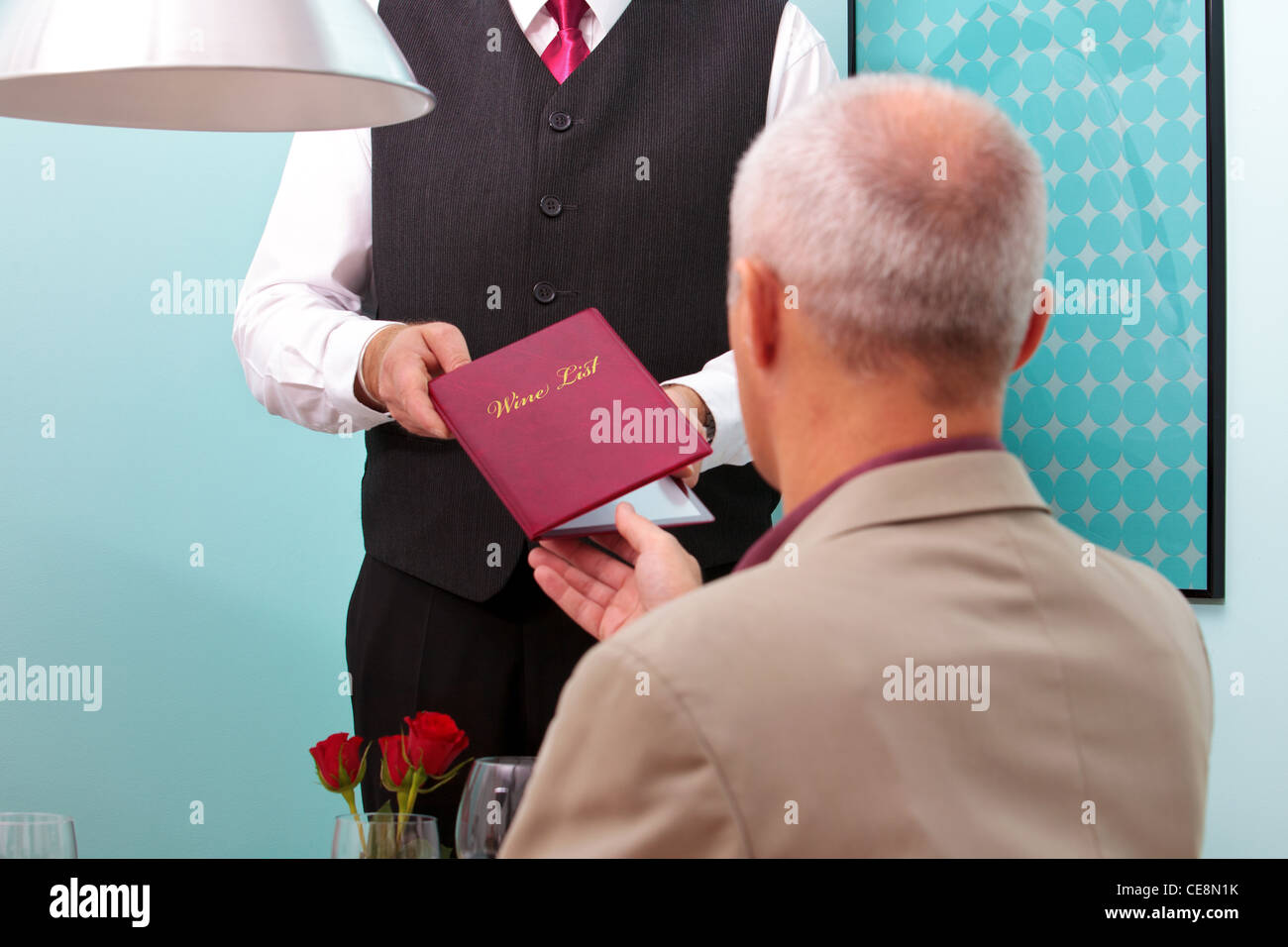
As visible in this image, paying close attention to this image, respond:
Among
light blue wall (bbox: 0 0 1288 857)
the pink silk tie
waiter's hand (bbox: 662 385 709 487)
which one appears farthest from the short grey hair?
light blue wall (bbox: 0 0 1288 857)

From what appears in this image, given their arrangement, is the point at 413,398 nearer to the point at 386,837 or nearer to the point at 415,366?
the point at 415,366

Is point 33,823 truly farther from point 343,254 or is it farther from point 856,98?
point 343,254

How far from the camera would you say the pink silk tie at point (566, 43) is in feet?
5.49

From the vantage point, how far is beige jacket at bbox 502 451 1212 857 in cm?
65

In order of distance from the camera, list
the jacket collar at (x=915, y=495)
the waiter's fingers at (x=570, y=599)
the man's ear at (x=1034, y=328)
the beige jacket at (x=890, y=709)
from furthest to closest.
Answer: the waiter's fingers at (x=570, y=599) → the man's ear at (x=1034, y=328) → the jacket collar at (x=915, y=495) → the beige jacket at (x=890, y=709)

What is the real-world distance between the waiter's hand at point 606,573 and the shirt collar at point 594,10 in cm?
78

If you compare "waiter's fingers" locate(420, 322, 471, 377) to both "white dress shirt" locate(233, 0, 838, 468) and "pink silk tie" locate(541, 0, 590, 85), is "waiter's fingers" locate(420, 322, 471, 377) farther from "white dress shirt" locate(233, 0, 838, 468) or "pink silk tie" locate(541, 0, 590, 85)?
"pink silk tie" locate(541, 0, 590, 85)

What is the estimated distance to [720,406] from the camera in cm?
150

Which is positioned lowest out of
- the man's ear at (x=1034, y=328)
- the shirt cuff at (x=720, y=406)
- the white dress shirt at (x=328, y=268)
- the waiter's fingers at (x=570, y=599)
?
the waiter's fingers at (x=570, y=599)

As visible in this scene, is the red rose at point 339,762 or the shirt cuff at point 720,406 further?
the shirt cuff at point 720,406

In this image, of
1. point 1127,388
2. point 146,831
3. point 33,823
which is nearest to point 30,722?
point 146,831

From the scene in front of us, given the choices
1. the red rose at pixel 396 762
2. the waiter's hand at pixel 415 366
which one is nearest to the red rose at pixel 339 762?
the red rose at pixel 396 762

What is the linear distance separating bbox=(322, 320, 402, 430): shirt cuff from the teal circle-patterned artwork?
1.32 meters

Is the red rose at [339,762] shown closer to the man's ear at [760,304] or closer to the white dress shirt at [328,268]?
the man's ear at [760,304]
